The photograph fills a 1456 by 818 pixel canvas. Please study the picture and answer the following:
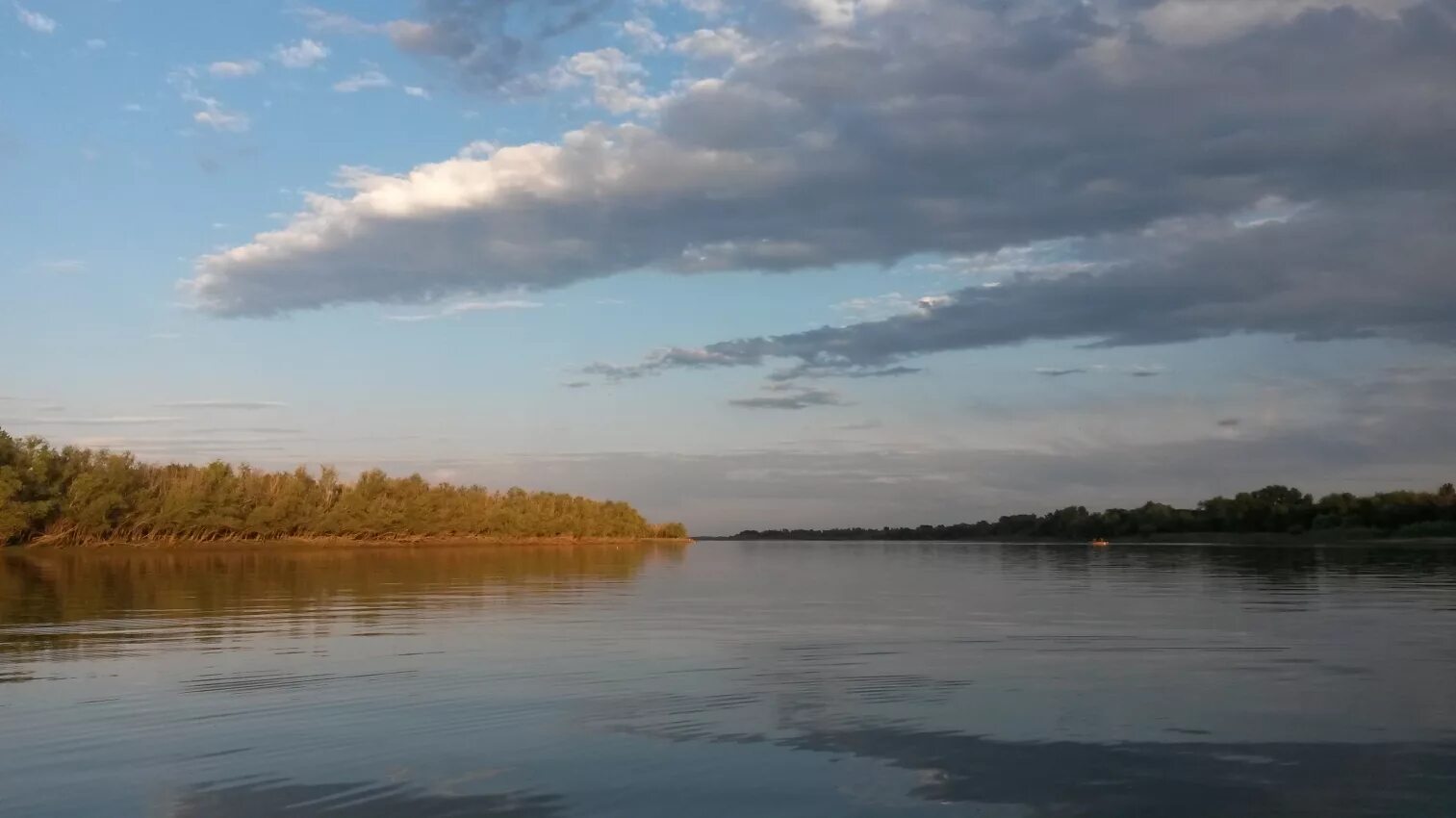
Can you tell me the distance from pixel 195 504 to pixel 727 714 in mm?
110952

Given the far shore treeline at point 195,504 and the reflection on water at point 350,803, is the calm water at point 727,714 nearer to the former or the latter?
the reflection on water at point 350,803

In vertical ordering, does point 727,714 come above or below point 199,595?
above

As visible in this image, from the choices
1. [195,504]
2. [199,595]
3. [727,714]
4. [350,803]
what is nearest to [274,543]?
[195,504]

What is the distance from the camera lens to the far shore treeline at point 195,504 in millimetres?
98875

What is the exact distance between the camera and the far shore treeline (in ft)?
324

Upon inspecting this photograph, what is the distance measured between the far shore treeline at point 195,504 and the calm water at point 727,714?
8084 cm

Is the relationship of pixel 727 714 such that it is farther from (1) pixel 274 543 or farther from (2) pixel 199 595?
(1) pixel 274 543

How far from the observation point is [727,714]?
14.4 metres

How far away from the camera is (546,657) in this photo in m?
20.3

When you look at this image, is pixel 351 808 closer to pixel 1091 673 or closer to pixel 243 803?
pixel 243 803

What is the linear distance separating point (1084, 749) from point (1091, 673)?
20.5ft

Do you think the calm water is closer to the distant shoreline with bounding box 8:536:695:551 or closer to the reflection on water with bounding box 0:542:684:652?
the reflection on water with bounding box 0:542:684:652

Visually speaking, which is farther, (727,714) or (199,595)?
(199,595)

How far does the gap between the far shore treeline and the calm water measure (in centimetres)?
8084
